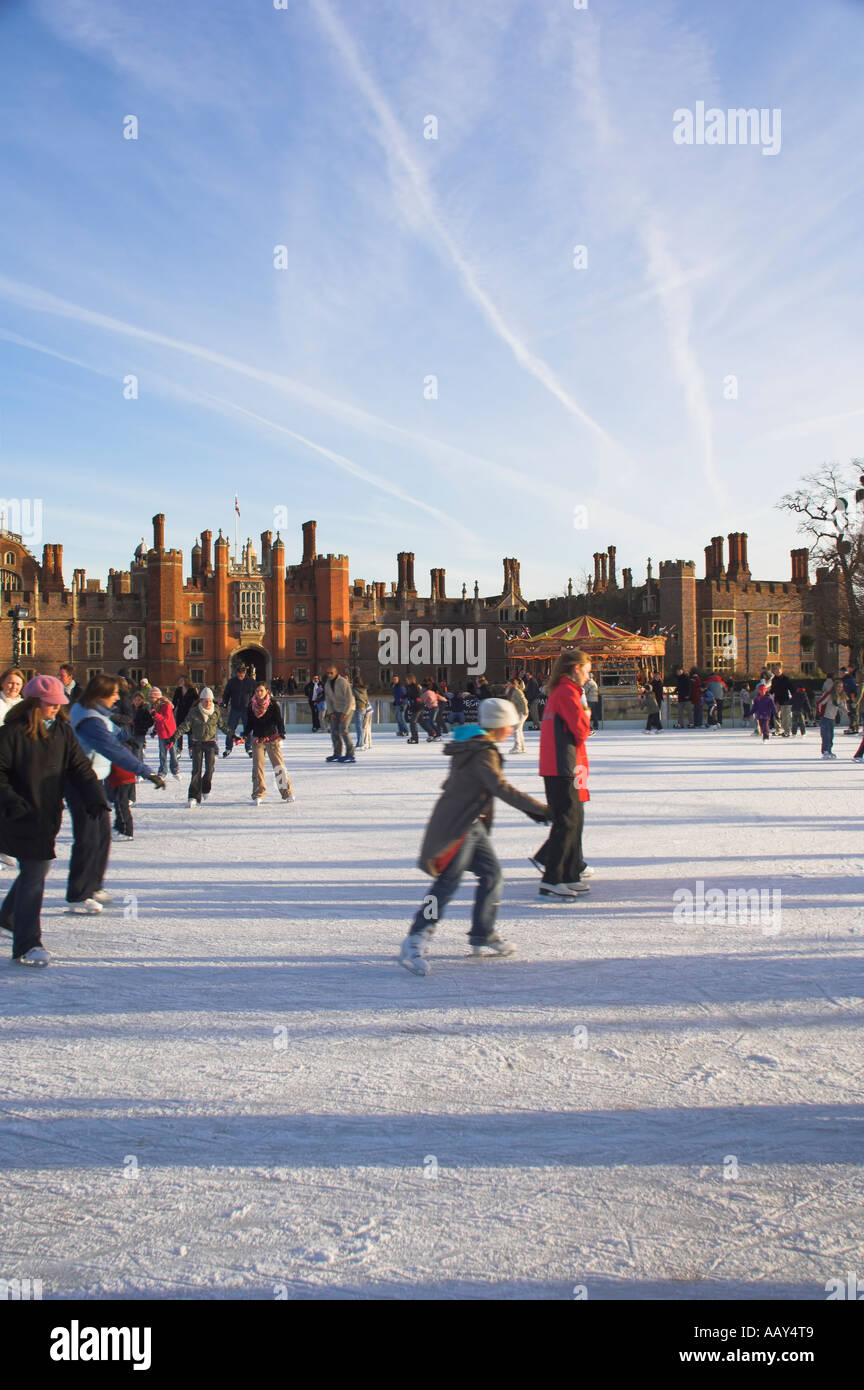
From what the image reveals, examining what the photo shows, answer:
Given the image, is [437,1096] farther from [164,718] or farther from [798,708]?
[798,708]

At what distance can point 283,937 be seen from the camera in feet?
15.7

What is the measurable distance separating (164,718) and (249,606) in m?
46.2

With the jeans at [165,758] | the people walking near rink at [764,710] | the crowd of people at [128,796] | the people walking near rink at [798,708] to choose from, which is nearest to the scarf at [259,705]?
the crowd of people at [128,796]

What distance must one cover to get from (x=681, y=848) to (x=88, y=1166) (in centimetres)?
542

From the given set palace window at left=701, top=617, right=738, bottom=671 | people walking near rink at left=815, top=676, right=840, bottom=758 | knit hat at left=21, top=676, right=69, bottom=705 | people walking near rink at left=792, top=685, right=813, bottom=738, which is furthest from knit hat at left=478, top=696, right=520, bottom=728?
palace window at left=701, top=617, right=738, bottom=671

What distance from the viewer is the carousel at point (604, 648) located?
28891 mm

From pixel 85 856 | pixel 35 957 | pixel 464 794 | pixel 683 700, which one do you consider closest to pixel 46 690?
pixel 35 957

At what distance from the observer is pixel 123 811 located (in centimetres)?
801

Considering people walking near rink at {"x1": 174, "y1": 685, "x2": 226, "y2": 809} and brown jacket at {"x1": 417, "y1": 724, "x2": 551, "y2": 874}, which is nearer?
brown jacket at {"x1": 417, "y1": 724, "x2": 551, "y2": 874}

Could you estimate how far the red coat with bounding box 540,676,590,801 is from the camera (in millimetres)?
5707

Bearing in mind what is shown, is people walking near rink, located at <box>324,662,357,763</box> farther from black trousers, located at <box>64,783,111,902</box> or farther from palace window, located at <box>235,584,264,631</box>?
palace window, located at <box>235,584,264,631</box>

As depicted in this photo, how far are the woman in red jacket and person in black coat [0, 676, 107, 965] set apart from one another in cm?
260
